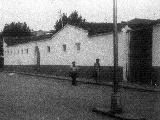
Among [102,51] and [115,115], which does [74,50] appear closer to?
[102,51]

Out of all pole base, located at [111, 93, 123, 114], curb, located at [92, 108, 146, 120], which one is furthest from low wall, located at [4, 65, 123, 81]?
pole base, located at [111, 93, 123, 114]

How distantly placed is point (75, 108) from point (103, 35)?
52.6 feet

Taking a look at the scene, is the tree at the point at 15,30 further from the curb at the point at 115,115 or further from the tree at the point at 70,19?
the curb at the point at 115,115

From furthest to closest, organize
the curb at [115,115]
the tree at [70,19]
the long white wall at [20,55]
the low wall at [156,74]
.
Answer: the tree at [70,19], the long white wall at [20,55], the low wall at [156,74], the curb at [115,115]

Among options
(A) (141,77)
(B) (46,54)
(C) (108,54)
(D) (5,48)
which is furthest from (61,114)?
(D) (5,48)

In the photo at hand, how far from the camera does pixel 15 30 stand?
76750mm

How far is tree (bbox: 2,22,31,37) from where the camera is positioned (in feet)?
250

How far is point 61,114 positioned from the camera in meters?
11.5

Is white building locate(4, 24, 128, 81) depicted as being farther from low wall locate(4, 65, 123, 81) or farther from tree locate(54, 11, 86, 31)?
tree locate(54, 11, 86, 31)

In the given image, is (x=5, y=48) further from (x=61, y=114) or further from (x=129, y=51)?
(x=61, y=114)

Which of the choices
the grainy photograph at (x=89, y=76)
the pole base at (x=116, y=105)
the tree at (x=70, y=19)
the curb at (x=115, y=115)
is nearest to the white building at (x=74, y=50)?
the grainy photograph at (x=89, y=76)

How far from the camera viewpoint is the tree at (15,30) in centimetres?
7625

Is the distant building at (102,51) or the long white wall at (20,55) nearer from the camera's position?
the distant building at (102,51)

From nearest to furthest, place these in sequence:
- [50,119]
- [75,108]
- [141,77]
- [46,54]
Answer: [50,119] < [75,108] < [141,77] < [46,54]
